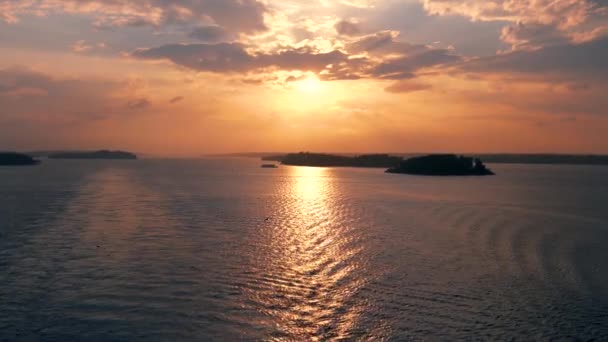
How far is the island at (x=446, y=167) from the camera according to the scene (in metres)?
178

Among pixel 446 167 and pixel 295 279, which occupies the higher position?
pixel 446 167

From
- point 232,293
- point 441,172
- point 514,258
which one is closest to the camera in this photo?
point 232,293

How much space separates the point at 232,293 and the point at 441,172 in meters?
169

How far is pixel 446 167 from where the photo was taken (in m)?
179

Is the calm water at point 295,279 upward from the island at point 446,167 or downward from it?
downward

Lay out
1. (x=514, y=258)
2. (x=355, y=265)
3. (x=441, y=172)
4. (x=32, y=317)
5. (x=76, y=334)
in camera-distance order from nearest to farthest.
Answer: (x=76, y=334)
(x=32, y=317)
(x=355, y=265)
(x=514, y=258)
(x=441, y=172)

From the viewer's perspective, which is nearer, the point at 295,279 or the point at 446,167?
the point at 295,279

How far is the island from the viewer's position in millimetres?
178250

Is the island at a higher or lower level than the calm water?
higher

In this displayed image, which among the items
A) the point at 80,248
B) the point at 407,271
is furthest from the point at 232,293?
the point at 80,248

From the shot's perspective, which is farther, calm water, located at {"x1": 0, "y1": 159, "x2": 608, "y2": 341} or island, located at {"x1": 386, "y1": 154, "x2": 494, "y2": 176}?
island, located at {"x1": 386, "y1": 154, "x2": 494, "y2": 176}

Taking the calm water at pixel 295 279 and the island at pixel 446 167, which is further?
the island at pixel 446 167

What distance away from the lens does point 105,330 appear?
16.5 meters

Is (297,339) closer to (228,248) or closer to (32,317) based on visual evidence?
(32,317)
